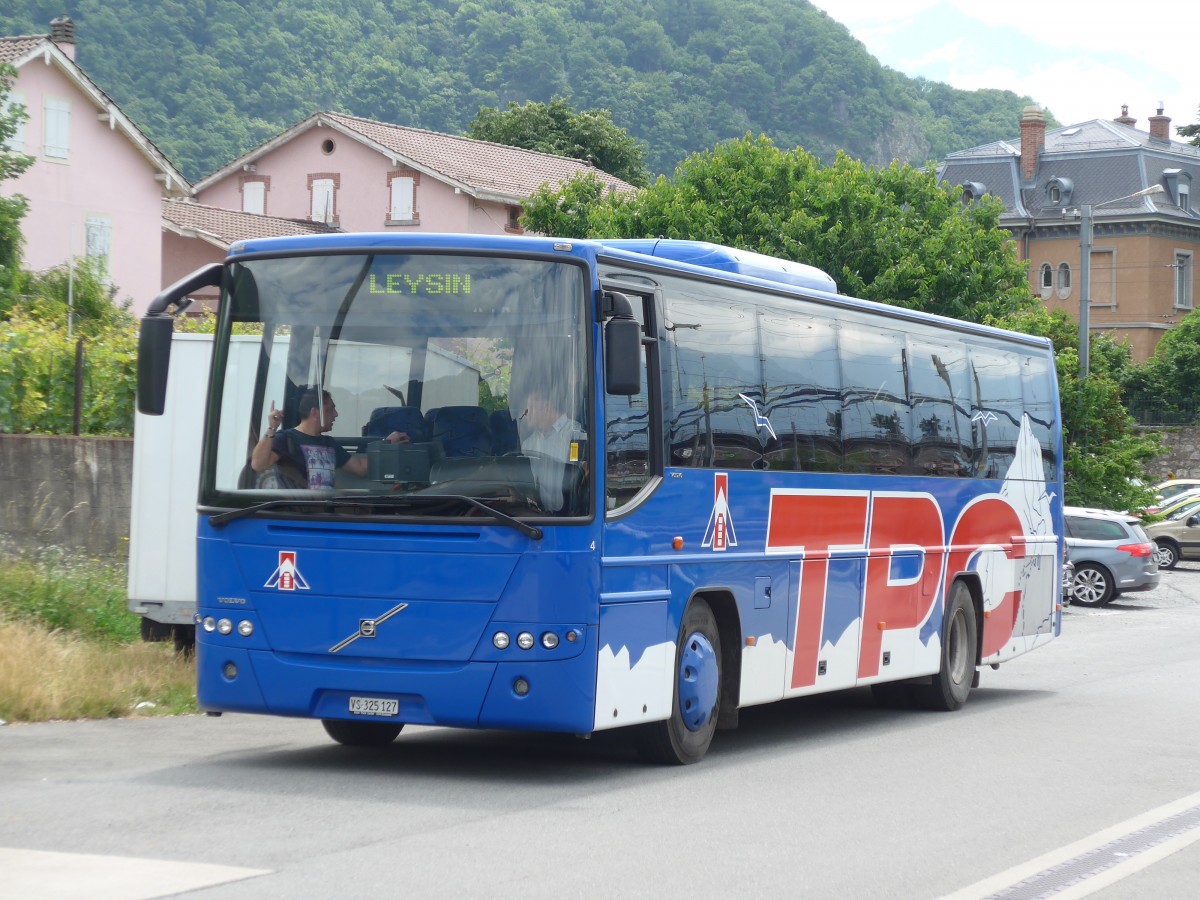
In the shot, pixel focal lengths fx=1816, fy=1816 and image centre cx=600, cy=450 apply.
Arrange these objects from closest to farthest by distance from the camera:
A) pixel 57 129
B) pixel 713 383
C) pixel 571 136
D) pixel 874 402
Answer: pixel 713 383 < pixel 874 402 < pixel 57 129 < pixel 571 136

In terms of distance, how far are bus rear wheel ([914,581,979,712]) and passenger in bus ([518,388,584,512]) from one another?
644 centimetres

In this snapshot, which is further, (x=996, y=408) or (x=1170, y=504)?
(x=1170, y=504)

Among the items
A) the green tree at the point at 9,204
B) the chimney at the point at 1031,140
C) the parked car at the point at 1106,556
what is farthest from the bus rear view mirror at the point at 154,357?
the chimney at the point at 1031,140

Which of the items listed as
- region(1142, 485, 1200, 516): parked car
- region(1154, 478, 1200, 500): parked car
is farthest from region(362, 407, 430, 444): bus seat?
region(1154, 478, 1200, 500): parked car

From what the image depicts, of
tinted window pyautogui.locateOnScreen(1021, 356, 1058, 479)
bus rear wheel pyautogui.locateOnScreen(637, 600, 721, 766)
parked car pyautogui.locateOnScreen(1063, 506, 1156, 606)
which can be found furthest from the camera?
parked car pyautogui.locateOnScreen(1063, 506, 1156, 606)

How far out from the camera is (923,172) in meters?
43.3

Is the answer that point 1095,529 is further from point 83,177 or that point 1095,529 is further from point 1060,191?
point 1060,191

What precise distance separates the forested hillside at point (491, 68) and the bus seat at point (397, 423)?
→ 234ft

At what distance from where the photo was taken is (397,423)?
33.2 feet

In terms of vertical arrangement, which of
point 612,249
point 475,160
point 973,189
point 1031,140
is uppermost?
point 1031,140

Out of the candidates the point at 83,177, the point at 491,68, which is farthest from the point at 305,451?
the point at 491,68

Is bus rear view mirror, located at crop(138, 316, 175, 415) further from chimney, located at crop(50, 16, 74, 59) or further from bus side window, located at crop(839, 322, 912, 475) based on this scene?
chimney, located at crop(50, 16, 74, 59)

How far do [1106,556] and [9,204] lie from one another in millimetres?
20814

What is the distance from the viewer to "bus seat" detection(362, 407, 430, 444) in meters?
10.1
